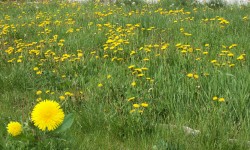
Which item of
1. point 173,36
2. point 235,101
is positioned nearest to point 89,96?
point 235,101

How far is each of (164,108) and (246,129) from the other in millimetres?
904

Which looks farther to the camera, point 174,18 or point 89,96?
point 174,18

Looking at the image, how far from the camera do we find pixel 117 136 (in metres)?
3.38

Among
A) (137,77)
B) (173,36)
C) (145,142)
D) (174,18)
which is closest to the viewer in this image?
(145,142)

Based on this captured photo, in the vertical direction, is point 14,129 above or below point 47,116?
below

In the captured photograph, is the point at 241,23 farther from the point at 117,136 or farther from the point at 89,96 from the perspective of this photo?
the point at 117,136

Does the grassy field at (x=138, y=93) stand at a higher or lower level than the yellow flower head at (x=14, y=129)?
lower

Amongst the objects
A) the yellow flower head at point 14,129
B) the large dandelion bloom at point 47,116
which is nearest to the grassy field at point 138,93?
the yellow flower head at point 14,129

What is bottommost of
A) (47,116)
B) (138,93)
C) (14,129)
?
(138,93)

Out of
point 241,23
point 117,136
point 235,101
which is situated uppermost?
point 241,23

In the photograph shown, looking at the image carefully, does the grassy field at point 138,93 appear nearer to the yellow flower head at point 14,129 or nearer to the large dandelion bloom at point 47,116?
the yellow flower head at point 14,129

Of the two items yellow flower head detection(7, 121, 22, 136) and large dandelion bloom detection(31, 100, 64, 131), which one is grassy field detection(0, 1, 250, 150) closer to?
yellow flower head detection(7, 121, 22, 136)

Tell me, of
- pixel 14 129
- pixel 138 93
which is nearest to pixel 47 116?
pixel 14 129

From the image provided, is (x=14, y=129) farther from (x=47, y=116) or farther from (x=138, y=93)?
(x=138, y=93)
